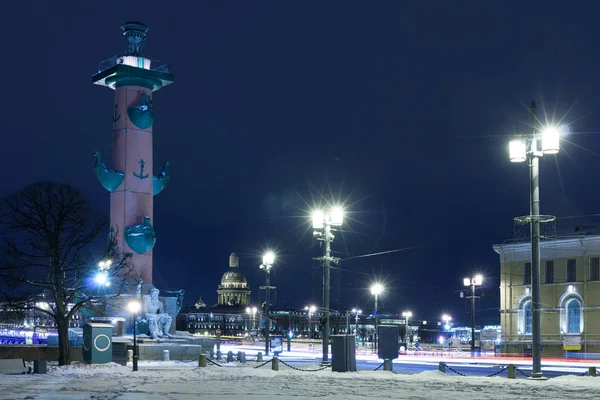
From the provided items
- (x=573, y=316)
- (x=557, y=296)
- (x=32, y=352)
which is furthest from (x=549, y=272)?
(x=32, y=352)

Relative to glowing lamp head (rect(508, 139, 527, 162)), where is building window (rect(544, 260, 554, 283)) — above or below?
below

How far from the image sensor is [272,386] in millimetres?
26719

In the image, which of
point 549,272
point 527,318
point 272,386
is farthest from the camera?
point 527,318

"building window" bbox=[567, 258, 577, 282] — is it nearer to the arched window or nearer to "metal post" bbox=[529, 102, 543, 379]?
the arched window

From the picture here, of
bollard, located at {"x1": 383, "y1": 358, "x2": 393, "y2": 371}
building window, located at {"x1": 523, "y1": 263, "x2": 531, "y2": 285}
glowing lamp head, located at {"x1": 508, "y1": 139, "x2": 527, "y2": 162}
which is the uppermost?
glowing lamp head, located at {"x1": 508, "y1": 139, "x2": 527, "y2": 162}

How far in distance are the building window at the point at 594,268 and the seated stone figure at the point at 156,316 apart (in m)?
32.5

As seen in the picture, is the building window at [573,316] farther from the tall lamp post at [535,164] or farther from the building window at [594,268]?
the tall lamp post at [535,164]

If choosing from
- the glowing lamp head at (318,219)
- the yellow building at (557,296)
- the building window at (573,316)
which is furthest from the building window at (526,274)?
the glowing lamp head at (318,219)

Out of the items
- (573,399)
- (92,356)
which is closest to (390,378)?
(573,399)

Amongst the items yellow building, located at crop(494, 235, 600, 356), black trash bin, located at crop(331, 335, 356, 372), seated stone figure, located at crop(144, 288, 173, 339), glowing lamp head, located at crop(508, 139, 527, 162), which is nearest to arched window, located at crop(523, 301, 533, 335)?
yellow building, located at crop(494, 235, 600, 356)

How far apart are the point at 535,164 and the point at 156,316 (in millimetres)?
29966

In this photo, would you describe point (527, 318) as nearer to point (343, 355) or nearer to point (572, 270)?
point (572, 270)

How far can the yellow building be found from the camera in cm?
6725

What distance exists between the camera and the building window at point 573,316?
68.2 meters
